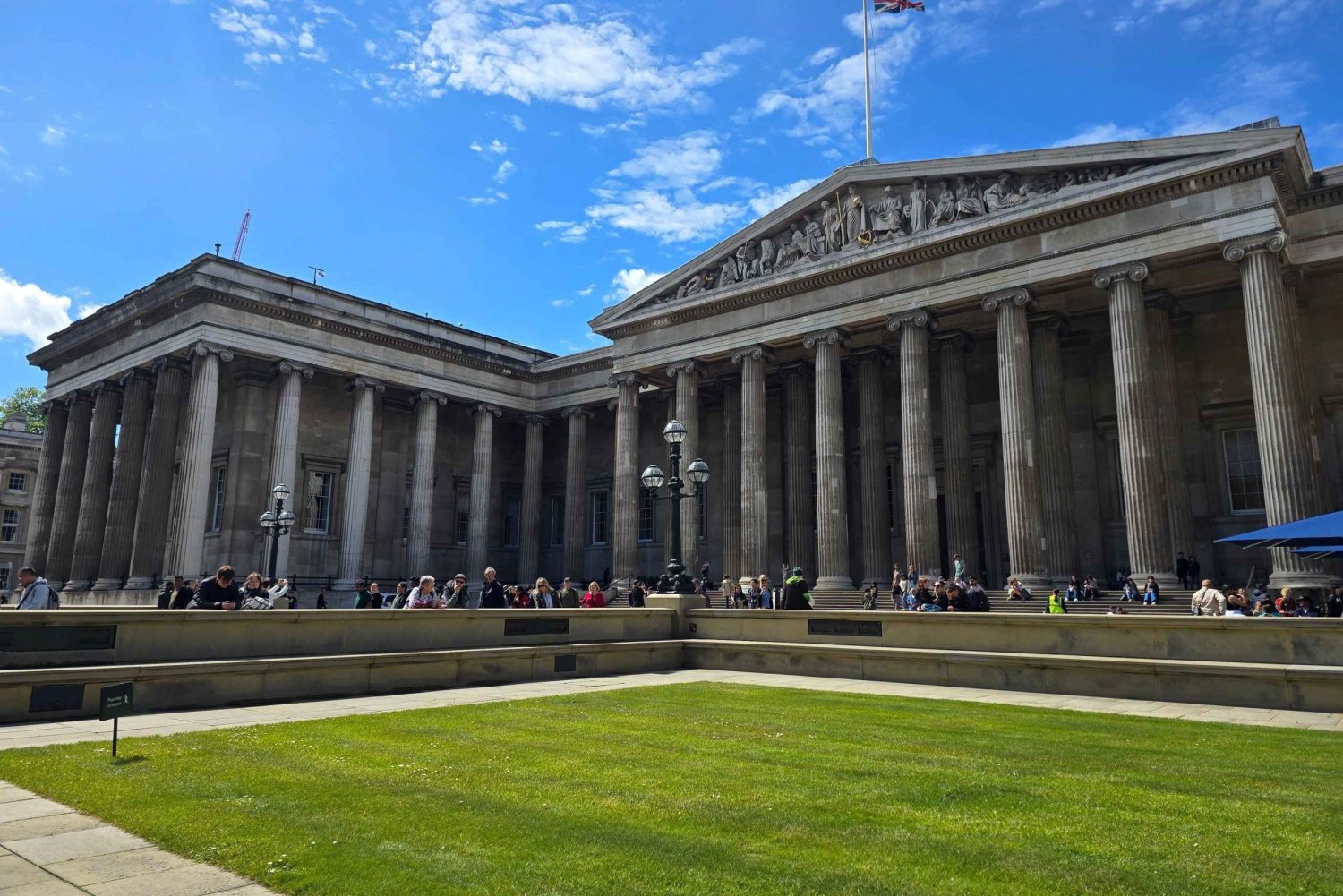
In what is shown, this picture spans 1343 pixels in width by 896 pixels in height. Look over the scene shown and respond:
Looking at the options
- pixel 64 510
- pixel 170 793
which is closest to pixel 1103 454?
pixel 170 793

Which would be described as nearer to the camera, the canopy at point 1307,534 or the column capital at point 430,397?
the canopy at point 1307,534

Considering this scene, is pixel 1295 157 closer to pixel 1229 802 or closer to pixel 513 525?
pixel 1229 802

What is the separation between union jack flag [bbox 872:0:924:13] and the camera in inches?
1334

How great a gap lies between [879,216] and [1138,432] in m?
12.2

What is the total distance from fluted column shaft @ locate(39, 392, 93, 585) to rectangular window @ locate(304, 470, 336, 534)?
1196 centimetres

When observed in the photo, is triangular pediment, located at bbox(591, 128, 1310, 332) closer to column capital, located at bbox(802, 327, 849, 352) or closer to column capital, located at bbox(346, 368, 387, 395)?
column capital, located at bbox(802, 327, 849, 352)

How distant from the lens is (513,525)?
167 feet

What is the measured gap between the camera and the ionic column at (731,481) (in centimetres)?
3800

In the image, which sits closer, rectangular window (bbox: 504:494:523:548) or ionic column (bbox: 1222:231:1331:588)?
ionic column (bbox: 1222:231:1331:588)

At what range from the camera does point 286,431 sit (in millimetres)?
38281

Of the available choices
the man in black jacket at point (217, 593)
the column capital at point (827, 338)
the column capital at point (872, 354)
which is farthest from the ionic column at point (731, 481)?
the man in black jacket at point (217, 593)

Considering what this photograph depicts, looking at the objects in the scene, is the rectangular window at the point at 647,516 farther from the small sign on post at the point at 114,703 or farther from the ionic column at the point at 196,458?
the small sign on post at the point at 114,703

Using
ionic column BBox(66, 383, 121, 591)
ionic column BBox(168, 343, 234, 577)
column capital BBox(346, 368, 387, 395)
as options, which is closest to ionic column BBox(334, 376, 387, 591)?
column capital BBox(346, 368, 387, 395)

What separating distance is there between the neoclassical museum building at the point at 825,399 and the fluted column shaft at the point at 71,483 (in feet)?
0.55
